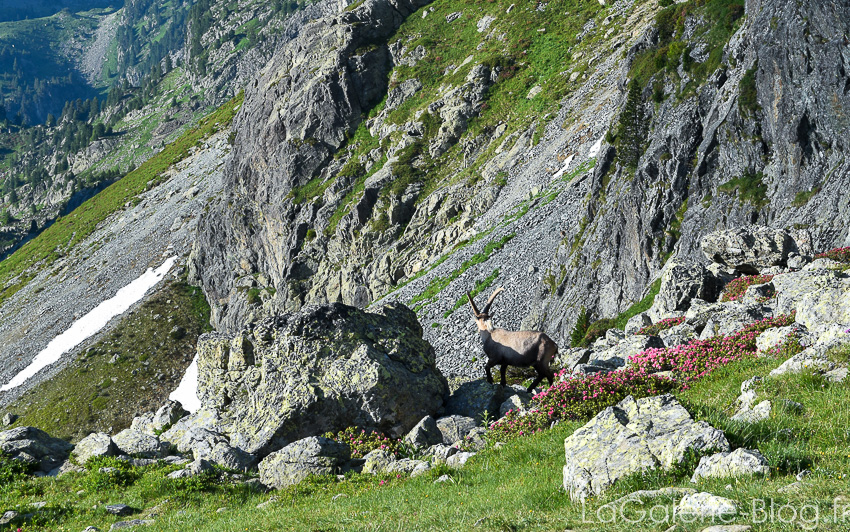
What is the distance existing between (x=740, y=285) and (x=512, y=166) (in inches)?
2037

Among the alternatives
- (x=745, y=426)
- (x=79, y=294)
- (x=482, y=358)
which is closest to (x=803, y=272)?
(x=745, y=426)

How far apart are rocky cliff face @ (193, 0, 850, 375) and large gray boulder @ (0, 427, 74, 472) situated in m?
26.1

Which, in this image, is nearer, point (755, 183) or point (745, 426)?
point (745, 426)

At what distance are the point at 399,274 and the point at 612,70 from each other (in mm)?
40180

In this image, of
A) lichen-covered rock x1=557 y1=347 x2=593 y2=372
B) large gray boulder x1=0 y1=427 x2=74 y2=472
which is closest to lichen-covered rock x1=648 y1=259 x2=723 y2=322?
lichen-covered rock x1=557 y1=347 x2=593 y2=372

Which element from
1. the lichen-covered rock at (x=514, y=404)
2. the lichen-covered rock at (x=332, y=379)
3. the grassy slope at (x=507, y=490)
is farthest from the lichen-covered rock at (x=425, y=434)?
the grassy slope at (x=507, y=490)

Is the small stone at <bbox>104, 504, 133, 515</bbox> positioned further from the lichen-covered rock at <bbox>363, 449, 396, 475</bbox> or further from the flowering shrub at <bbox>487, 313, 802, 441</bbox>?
the flowering shrub at <bbox>487, 313, 802, 441</bbox>

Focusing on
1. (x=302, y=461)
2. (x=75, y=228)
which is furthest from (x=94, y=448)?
(x=75, y=228)

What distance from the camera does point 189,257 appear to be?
123 m

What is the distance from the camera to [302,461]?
15.1 meters

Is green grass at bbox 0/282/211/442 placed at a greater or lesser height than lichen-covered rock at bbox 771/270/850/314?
lesser

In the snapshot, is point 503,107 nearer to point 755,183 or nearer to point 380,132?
point 380,132

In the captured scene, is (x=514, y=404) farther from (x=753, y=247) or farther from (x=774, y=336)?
(x=753, y=247)

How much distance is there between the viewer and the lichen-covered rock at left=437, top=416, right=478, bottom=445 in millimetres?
16672
